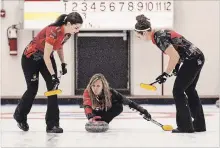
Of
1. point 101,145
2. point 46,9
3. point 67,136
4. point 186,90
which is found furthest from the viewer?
point 46,9

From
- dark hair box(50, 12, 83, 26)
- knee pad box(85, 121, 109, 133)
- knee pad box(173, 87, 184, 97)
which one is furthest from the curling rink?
dark hair box(50, 12, 83, 26)

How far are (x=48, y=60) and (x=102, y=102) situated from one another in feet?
2.64

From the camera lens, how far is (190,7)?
32.4ft

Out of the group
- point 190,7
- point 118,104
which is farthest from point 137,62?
point 118,104

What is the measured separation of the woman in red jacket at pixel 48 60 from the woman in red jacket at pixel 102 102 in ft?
1.03

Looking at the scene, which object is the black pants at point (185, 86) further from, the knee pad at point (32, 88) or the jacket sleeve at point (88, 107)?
the knee pad at point (32, 88)

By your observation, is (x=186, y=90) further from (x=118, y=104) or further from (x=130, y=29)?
(x=130, y=29)

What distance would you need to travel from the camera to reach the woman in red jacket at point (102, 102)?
4918 millimetres

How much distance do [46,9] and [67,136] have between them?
17.8 ft

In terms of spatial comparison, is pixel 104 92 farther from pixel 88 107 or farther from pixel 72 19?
pixel 72 19

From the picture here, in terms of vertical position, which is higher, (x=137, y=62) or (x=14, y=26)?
(x=14, y=26)

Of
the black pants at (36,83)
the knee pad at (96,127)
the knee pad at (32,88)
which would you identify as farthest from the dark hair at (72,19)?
the knee pad at (96,127)

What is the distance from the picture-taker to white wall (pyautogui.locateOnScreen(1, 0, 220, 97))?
32.4ft

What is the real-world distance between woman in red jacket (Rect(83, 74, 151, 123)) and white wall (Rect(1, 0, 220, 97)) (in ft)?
15.8
